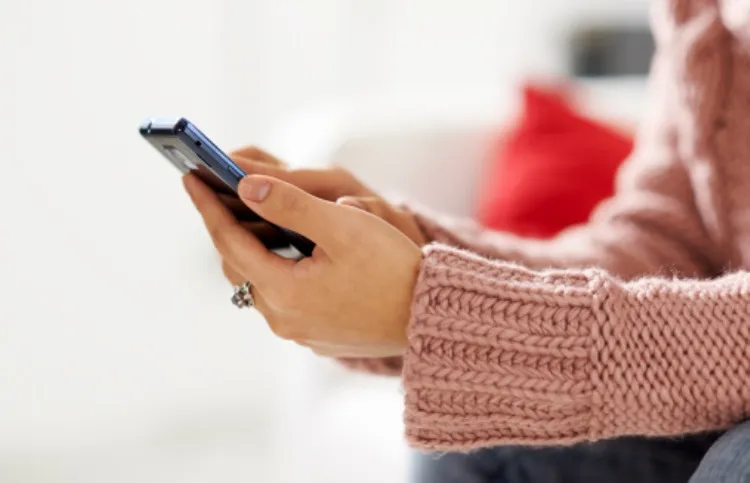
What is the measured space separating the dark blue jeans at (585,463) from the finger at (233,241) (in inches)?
8.1

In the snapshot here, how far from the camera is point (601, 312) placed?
→ 0.53 metres

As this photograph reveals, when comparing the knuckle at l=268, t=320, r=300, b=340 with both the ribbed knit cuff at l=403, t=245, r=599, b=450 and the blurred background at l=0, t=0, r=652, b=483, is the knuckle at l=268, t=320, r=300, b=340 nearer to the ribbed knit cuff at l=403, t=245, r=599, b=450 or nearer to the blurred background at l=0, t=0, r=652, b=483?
the ribbed knit cuff at l=403, t=245, r=599, b=450

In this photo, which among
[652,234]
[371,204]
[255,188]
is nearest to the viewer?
[255,188]

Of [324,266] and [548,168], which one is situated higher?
[548,168]

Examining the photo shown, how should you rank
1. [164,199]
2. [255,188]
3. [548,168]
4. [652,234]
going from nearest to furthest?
[255,188]
[652,234]
[548,168]
[164,199]

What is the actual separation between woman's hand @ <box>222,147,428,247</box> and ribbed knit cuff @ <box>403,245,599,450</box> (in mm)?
100

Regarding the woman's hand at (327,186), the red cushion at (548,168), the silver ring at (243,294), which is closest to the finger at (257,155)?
the woman's hand at (327,186)

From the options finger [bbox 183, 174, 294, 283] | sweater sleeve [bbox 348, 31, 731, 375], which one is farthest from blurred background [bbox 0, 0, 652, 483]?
finger [bbox 183, 174, 294, 283]

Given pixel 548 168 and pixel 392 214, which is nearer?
pixel 392 214

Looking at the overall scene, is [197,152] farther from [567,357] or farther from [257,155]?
[567,357]

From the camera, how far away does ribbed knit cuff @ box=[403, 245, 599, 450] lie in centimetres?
53

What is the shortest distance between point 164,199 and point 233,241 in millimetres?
885

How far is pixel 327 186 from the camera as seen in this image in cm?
65

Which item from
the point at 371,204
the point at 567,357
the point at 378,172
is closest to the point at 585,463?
the point at 567,357
